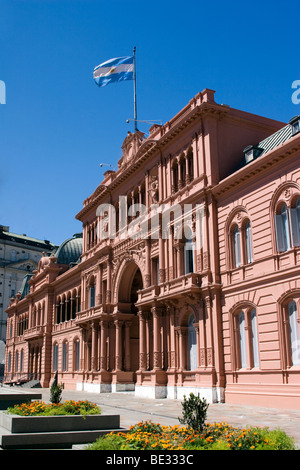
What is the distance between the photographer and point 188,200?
96.2ft

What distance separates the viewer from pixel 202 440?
8.54 metres

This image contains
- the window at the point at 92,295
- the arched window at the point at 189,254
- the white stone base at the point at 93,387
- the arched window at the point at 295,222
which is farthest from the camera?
the window at the point at 92,295

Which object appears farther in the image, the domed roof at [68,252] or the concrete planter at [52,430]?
the domed roof at [68,252]

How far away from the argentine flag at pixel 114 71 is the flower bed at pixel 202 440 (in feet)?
101

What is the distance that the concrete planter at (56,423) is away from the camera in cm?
1167

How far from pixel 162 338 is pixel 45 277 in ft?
103

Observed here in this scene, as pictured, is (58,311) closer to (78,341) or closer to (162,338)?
(78,341)

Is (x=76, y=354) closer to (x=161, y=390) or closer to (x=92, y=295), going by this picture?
(x=92, y=295)

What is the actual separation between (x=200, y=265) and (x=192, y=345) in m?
4.77

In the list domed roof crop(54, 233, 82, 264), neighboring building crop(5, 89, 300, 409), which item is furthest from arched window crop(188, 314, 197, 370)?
domed roof crop(54, 233, 82, 264)

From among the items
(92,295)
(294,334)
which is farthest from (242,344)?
(92,295)

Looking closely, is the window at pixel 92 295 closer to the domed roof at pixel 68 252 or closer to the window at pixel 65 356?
the window at pixel 65 356

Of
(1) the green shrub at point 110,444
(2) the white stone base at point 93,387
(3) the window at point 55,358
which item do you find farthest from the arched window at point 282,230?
(3) the window at point 55,358
